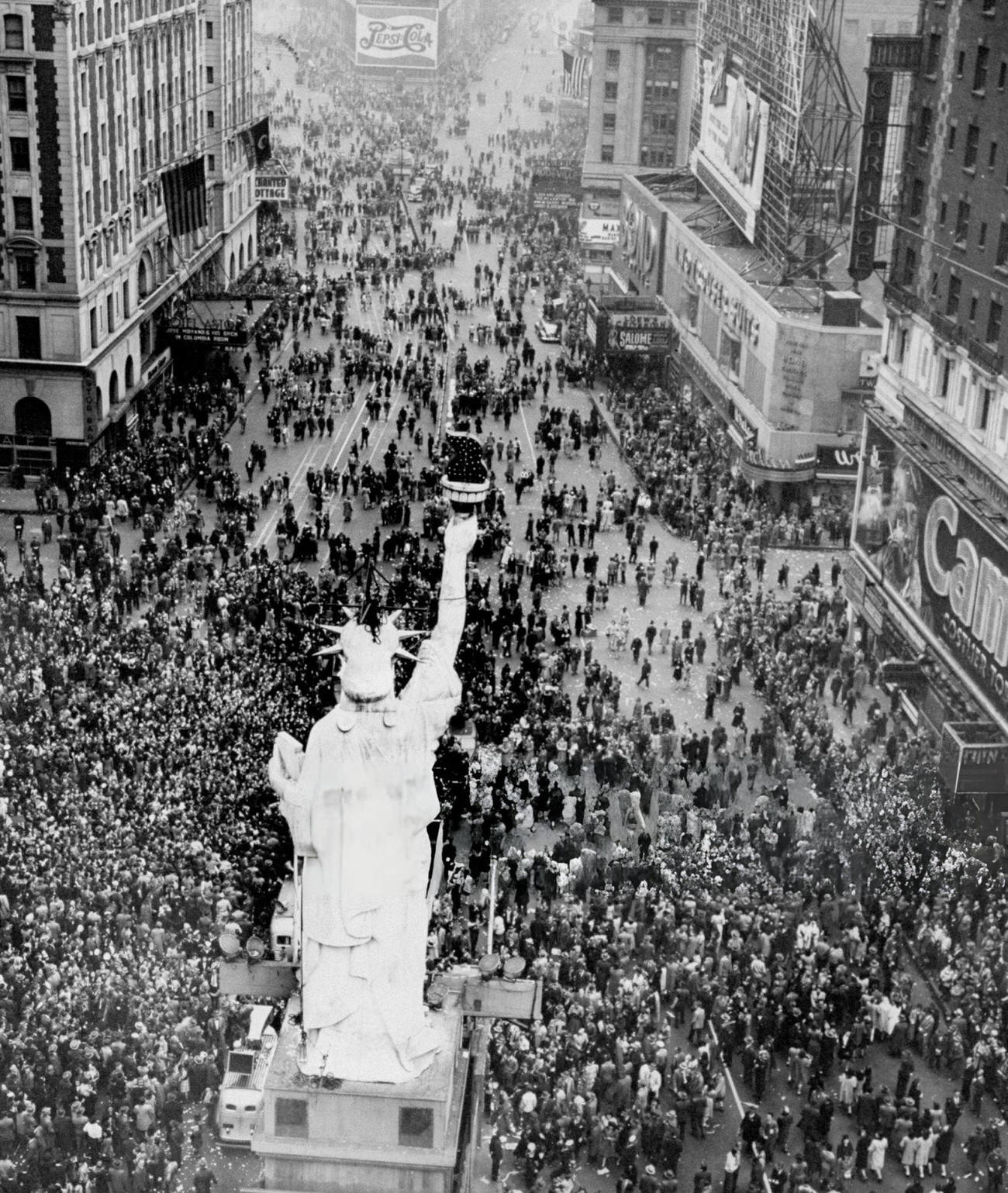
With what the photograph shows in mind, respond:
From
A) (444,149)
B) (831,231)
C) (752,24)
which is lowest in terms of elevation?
(444,149)

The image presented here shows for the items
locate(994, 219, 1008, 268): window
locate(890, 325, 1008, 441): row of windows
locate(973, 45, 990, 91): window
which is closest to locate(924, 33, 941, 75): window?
locate(973, 45, 990, 91): window

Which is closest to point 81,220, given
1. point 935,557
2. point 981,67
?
point 981,67

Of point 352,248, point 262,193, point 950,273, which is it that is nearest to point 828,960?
point 950,273

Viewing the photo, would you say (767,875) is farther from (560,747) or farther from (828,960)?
(560,747)

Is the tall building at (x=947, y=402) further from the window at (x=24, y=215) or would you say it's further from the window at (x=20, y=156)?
the window at (x=24, y=215)

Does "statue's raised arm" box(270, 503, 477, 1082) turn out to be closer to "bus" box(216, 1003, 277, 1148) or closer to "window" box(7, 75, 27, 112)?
"bus" box(216, 1003, 277, 1148)

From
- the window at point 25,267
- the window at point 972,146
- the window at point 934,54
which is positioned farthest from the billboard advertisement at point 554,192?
the window at point 972,146

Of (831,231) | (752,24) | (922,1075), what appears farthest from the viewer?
(752,24)
